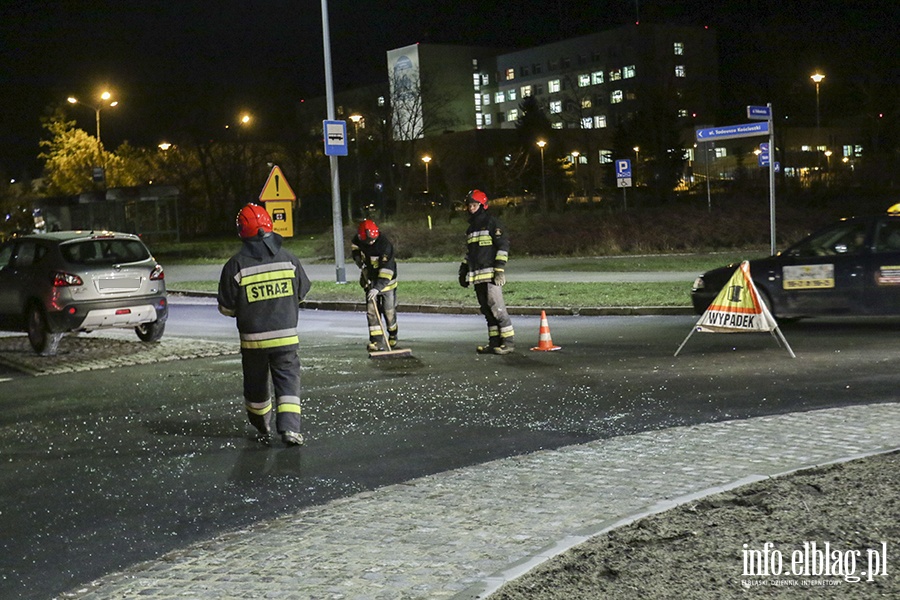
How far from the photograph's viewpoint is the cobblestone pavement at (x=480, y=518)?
4.94 m

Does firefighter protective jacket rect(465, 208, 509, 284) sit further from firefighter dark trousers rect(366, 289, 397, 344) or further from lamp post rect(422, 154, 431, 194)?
lamp post rect(422, 154, 431, 194)

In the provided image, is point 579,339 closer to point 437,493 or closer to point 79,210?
point 437,493

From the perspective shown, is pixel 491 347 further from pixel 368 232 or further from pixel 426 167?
pixel 426 167

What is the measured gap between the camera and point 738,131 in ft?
74.9

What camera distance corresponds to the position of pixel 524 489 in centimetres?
657

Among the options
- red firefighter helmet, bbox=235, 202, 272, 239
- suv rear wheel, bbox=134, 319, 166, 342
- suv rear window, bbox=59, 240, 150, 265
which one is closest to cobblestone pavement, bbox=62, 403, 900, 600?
red firefighter helmet, bbox=235, 202, 272, 239

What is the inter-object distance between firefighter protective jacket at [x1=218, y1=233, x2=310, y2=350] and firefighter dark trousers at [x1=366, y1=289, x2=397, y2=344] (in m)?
5.31

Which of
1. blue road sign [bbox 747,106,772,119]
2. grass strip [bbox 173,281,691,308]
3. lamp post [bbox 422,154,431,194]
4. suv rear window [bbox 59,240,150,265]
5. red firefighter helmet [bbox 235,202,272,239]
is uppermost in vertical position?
lamp post [bbox 422,154,431,194]

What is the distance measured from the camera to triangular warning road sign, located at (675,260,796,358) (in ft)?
41.4

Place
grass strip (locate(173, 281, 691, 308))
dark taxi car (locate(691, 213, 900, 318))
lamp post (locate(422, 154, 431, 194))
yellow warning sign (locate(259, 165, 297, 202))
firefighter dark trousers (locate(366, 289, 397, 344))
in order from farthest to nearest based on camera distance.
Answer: lamp post (locate(422, 154, 431, 194)) → yellow warning sign (locate(259, 165, 297, 202)) → grass strip (locate(173, 281, 691, 308)) → dark taxi car (locate(691, 213, 900, 318)) → firefighter dark trousers (locate(366, 289, 397, 344))

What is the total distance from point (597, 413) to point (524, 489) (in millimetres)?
2944

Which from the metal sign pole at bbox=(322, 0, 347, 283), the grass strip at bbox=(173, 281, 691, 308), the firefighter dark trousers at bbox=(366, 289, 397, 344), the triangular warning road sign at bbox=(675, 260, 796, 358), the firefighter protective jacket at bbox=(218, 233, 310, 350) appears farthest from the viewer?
the metal sign pole at bbox=(322, 0, 347, 283)

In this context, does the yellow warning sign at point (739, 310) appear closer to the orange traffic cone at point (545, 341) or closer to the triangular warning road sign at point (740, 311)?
the triangular warning road sign at point (740, 311)

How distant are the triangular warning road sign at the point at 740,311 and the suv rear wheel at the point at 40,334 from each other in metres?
8.77
